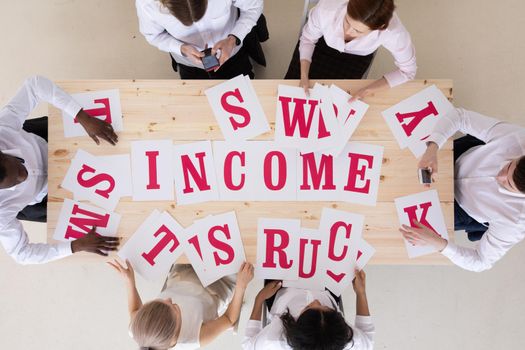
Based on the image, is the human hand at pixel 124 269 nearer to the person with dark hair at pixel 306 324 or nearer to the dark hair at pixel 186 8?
the person with dark hair at pixel 306 324

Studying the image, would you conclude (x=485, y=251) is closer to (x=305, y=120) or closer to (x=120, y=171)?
(x=305, y=120)

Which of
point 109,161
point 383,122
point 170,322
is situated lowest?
point 170,322

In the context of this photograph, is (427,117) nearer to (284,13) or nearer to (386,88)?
(386,88)

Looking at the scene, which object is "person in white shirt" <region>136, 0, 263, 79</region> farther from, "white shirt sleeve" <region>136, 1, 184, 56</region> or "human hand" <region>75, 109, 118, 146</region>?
"human hand" <region>75, 109, 118, 146</region>

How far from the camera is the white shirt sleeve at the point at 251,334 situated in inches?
56.6

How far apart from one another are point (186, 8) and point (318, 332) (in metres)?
1.13

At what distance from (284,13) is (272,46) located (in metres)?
0.21

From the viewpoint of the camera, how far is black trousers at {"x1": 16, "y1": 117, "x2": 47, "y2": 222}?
1.65 metres

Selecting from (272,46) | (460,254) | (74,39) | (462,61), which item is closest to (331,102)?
(460,254)

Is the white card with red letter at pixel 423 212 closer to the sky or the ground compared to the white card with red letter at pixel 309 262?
closer to the sky

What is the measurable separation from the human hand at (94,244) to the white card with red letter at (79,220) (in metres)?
0.04

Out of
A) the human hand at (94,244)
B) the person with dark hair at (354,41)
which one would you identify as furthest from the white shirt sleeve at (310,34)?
the human hand at (94,244)

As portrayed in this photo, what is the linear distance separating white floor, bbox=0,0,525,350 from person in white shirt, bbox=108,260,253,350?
58 cm

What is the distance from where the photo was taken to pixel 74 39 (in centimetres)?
226
